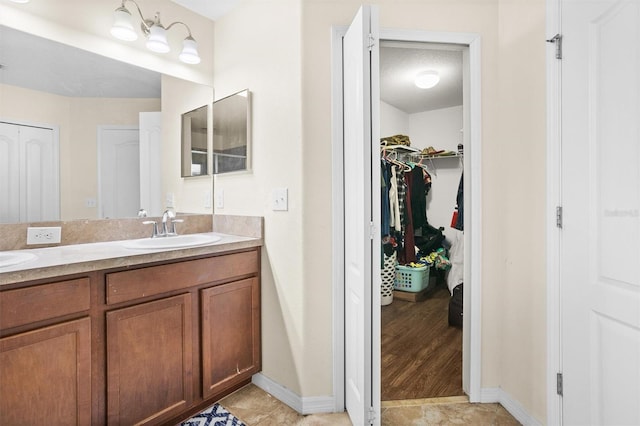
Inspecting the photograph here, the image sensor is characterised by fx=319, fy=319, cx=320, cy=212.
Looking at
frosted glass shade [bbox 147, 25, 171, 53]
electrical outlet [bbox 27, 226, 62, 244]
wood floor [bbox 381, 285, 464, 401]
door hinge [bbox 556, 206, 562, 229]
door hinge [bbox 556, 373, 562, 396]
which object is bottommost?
wood floor [bbox 381, 285, 464, 401]

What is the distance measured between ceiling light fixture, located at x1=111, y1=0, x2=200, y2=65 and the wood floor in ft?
8.23

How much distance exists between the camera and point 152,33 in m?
1.94

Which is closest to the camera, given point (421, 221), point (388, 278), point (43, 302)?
point (43, 302)

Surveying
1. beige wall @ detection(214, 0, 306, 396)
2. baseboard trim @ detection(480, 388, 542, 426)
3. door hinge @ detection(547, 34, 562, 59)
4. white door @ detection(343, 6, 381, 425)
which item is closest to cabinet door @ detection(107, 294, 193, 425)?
beige wall @ detection(214, 0, 306, 396)

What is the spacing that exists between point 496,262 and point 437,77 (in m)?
1.97

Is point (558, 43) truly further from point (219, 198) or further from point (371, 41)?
point (219, 198)

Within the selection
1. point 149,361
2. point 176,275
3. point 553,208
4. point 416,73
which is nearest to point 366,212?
point 553,208

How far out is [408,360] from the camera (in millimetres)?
2289

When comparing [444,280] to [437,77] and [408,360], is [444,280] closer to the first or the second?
[408,360]

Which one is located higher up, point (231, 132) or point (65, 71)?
point (65, 71)

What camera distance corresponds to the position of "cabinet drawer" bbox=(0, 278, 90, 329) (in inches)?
43.6

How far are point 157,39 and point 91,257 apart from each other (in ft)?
4.57

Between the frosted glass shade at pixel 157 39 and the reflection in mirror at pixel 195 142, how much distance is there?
416 millimetres

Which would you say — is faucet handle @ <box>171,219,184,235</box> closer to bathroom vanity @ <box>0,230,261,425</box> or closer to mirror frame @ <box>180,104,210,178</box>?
mirror frame @ <box>180,104,210,178</box>
